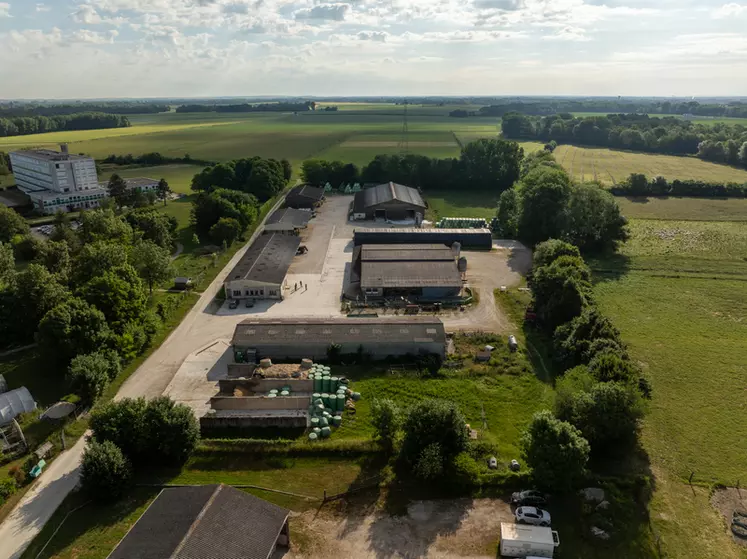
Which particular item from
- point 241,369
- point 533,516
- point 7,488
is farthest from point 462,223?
point 7,488

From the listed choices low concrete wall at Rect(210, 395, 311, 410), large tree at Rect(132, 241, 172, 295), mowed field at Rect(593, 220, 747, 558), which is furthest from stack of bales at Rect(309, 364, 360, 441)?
large tree at Rect(132, 241, 172, 295)

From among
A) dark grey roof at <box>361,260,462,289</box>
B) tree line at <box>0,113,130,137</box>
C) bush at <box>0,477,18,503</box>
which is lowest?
bush at <box>0,477,18,503</box>

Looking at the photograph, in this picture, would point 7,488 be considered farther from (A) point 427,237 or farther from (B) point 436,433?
(A) point 427,237

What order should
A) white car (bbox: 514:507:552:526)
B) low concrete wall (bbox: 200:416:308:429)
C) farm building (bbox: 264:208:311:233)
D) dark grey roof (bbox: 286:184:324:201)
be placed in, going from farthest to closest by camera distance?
dark grey roof (bbox: 286:184:324:201)
farm building (bbox: 264:208:311:233)
low concrete wall (bbox: 200:416:308:429)
white car (bbox: 514:507:552:526)

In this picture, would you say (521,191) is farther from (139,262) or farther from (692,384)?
(139,262)

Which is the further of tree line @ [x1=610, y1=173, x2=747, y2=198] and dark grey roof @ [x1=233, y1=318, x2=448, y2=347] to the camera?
tree line @ [x1=610, y1=173, x2=747, y2=198]

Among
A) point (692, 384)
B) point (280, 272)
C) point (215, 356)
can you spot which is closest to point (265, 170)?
point (280, 272)

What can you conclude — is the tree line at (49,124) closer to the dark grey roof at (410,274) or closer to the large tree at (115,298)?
the large tree at (115,298)

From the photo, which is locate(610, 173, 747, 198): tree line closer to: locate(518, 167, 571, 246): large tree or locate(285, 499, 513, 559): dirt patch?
locate(518, 167, 571, 246): large tree
